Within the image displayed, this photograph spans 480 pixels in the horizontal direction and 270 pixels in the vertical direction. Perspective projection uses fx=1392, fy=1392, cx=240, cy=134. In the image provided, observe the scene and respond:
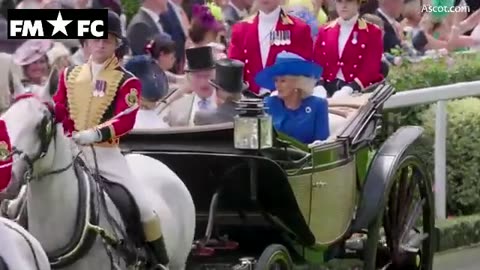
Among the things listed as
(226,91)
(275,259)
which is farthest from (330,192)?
(226,91)

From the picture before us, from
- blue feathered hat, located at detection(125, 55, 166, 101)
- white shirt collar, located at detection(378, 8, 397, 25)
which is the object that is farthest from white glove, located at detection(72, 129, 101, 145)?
white shirt collar, located at detection(378, 8, 397, 25)

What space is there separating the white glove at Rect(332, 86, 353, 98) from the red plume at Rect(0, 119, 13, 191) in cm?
378

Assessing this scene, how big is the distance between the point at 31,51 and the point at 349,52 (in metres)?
2.19

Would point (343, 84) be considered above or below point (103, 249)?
above

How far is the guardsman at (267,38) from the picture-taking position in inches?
350

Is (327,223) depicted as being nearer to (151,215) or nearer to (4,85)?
(151,215)

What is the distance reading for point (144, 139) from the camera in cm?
767

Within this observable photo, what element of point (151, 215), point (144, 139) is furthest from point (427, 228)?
point (151, 215)

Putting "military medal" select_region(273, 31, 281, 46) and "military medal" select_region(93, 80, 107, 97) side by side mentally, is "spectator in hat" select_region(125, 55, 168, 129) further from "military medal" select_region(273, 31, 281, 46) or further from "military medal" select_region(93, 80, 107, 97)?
"military medal" select_region(93, 80, 107, 97)

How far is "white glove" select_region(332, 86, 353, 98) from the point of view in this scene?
909 centimetres

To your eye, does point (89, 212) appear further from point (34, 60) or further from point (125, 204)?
point (34, 60)

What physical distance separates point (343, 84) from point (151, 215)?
2810 millimetres

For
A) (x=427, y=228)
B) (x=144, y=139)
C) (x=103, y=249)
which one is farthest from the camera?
(x=427, y=228)

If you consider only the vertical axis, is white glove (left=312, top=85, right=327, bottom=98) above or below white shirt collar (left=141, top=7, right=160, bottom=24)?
below
